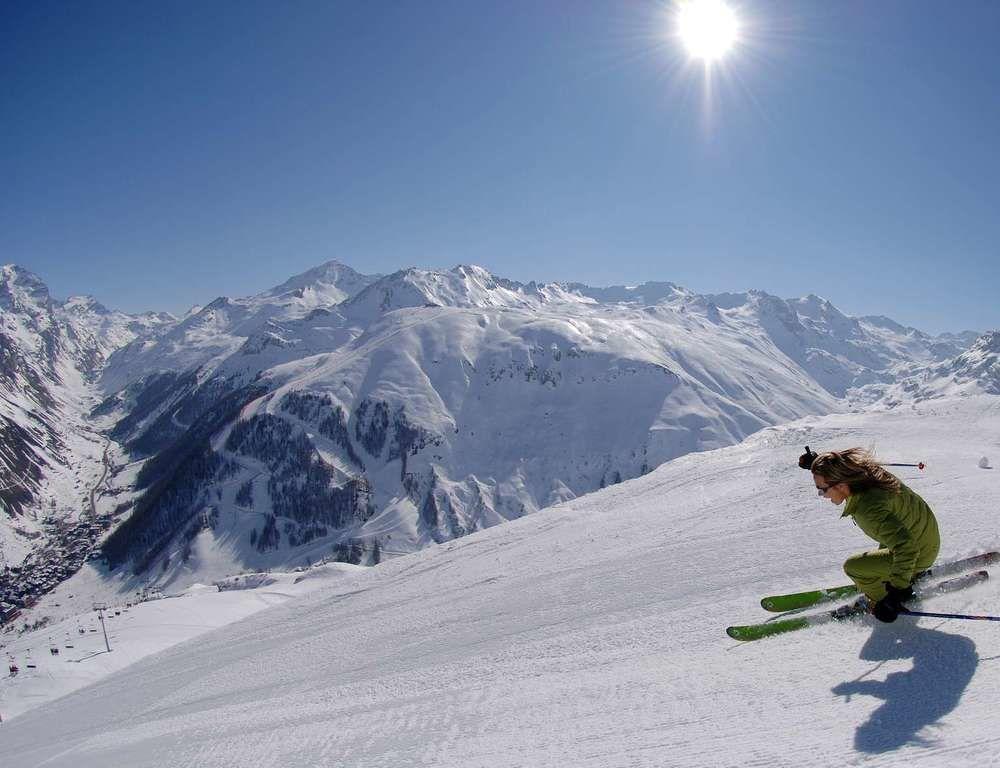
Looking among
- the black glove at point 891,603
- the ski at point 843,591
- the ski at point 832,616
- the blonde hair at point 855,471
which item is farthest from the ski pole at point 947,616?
the blonde hair at point 855,471

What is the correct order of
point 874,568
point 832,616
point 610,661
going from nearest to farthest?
1. point 874,568
2. point 832,616
3. point 610,661

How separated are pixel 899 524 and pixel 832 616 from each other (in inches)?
48.7

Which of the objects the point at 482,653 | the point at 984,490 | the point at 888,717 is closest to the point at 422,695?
the point at 482,653

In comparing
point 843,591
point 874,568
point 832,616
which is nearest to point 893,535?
point 874,568

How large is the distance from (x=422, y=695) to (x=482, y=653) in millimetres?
1211

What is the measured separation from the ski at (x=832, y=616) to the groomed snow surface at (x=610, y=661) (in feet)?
0.34

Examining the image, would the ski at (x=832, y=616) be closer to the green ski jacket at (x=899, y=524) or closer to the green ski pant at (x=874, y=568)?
the green ski pant at (x=874, y=568)

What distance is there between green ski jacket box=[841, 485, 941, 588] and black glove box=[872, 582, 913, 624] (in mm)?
75

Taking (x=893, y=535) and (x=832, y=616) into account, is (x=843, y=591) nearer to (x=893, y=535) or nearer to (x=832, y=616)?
(x=832, y=616)

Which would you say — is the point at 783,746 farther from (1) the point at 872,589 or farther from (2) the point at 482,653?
(2) the point at 482,653

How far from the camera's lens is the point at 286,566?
547ft

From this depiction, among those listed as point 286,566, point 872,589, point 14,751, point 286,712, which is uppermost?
point 872,589

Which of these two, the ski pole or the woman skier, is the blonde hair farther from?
the ski pole

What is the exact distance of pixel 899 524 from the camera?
5.14 metres
